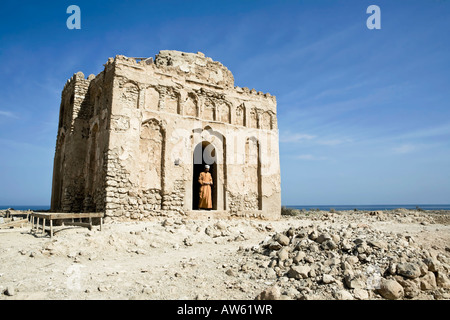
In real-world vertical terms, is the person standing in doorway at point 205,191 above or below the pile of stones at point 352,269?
above

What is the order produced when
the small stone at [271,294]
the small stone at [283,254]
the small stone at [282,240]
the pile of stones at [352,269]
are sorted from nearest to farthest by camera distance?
1. the small stone at [271,294]
2. the pile of stones at [352,269]
3. the small stone at [283,254]
4. the small stone at [282,240]

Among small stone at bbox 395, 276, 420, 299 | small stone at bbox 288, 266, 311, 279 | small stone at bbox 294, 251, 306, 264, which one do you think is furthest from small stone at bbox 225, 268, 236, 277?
small stone at bbox 395, 276, 420, 299

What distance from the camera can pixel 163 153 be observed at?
1277 centimetres

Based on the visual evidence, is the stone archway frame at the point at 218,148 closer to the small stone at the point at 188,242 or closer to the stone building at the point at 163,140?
the stone building at the point at 163,140

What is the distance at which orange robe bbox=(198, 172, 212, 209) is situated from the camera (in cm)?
1369

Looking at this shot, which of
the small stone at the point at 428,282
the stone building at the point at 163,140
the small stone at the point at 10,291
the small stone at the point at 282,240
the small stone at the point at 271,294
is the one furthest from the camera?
the stone building at the point at 163,140

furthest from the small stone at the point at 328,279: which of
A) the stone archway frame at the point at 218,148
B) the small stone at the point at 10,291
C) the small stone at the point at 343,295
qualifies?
the stone archway frame at the point at 218,148

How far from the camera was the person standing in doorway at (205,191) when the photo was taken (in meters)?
13.7

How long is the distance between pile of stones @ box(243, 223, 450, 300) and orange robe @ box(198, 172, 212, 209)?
7269 mm

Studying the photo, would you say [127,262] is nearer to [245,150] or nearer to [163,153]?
[163,153]

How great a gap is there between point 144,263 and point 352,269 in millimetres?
4453
